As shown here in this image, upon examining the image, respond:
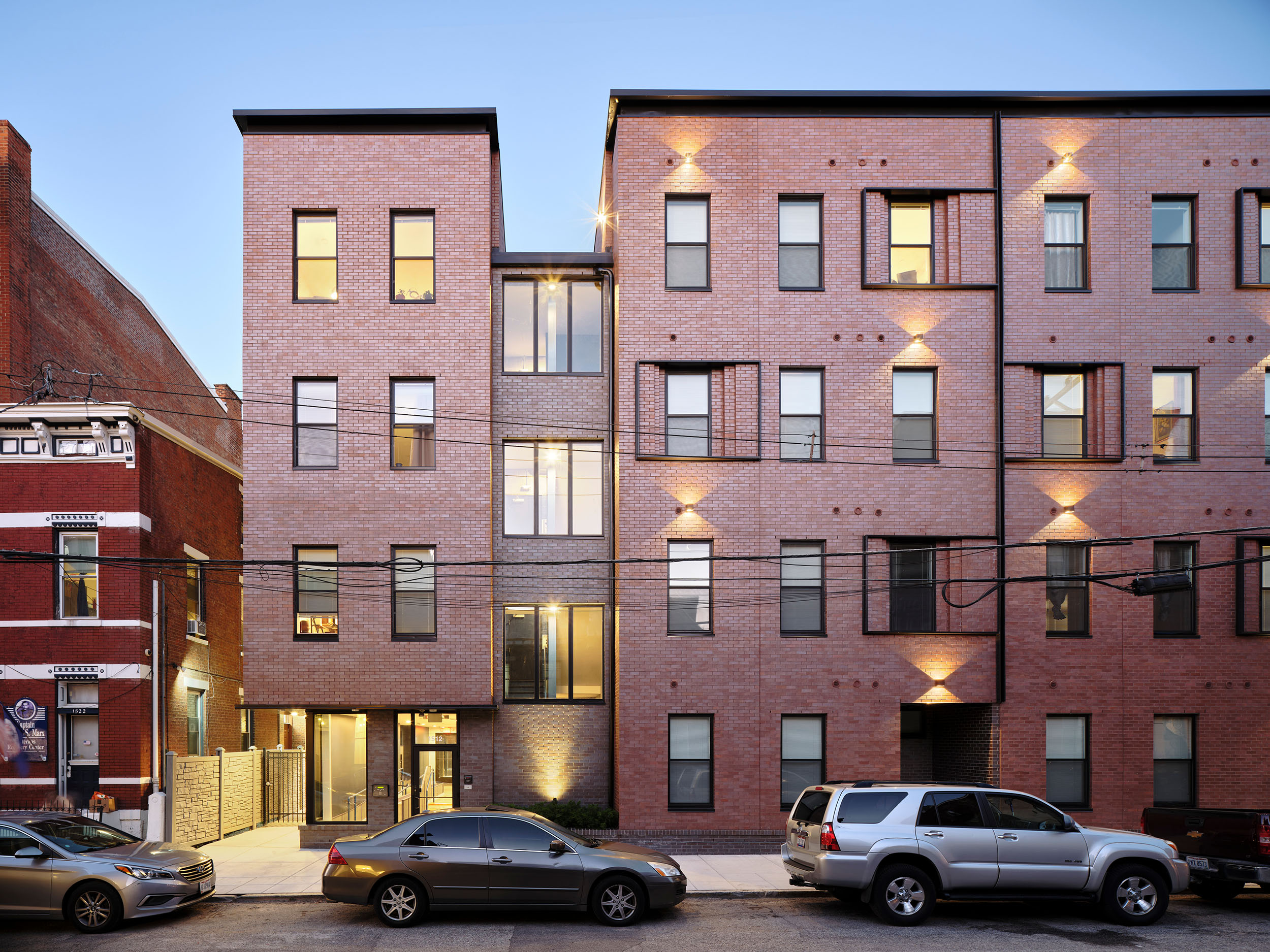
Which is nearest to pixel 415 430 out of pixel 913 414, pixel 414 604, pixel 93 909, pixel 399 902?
pixel 414 604

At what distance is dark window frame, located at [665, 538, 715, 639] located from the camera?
19984 mm

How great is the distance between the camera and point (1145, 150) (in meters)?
20.9

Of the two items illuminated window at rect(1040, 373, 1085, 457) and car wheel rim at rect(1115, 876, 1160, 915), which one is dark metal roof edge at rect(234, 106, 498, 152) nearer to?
illuminated window at rect(1040, 373, 1085, 457)

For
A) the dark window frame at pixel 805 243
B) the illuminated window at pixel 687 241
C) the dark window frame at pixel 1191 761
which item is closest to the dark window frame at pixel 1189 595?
the dark window frame at pixel 1191 761

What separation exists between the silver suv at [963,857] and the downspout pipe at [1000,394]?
20.8 ft

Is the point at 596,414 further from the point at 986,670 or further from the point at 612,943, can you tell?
the point at 612,943

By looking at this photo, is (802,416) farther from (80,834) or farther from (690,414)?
(80,834)

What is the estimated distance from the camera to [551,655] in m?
20.7

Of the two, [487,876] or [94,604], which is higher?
[94,604]

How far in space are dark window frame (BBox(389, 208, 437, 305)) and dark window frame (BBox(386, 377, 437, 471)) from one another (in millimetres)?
1589

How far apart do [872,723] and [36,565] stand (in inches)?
673

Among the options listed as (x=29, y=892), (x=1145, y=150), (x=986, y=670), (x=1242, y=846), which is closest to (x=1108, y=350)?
(x=1145, y=150)

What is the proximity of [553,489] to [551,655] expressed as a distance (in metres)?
3.54

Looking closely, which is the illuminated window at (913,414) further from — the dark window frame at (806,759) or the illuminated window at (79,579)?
the illuminated window at (79,579)
